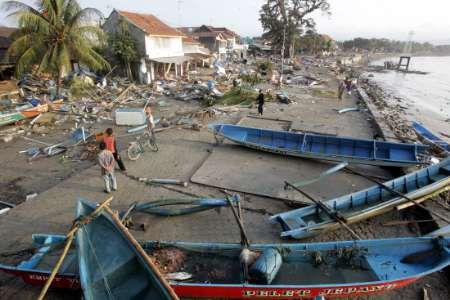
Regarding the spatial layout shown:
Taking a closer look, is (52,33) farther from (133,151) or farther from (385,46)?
(385,46)

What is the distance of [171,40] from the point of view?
Result: 3108 cm

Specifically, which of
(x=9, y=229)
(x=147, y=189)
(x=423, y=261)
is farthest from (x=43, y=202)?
(x=423, y=261)

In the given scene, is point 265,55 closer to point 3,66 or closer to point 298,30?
point 298,30

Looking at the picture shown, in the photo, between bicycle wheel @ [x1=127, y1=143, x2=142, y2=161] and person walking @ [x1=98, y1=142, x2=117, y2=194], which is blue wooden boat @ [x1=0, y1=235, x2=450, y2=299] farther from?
bicycle wheel @ [x1=127, y1=143, x2=142, y2=161]

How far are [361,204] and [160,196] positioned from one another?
556 centimetres

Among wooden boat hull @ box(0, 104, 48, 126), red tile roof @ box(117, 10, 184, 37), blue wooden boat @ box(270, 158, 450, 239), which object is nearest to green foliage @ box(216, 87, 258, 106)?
wooden boat hull @ box(0, 104, 48, 126)

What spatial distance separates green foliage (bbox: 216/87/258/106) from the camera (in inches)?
760

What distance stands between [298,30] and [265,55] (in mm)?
19125

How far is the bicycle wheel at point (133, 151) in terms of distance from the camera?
10.1 metres

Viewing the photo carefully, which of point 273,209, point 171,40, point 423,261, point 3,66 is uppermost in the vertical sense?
point 171,40

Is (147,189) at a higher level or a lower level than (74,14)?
lower

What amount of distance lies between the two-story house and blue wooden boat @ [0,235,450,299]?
25.1m

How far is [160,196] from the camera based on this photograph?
773 cm

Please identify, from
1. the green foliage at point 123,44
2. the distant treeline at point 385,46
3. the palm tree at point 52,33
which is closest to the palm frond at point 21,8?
the palm tree at point 52,33
